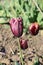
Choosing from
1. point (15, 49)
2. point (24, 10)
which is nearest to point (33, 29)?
point (15, 49)

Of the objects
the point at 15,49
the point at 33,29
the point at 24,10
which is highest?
the point at 33,29

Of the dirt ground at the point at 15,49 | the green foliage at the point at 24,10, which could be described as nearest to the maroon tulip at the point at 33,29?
the dirt ground at the point at 15,49

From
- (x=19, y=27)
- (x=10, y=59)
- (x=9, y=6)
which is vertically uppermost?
(x=19, y=27)

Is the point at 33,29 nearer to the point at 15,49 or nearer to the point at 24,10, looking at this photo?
the point at 15,49

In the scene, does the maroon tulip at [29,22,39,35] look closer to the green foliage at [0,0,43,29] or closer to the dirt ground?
the dirt ground

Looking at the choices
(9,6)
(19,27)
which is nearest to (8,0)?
(9,6)

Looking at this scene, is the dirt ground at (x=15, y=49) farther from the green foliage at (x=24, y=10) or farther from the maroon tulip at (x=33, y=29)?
the maroon tulip at (x=33, y=29)

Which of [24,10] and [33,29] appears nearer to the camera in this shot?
[33,29]

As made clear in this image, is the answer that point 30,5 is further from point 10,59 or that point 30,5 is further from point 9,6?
point 10,59
